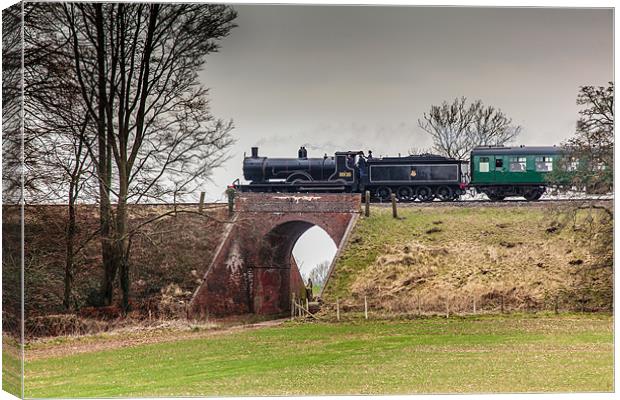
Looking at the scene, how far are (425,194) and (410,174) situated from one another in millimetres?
679

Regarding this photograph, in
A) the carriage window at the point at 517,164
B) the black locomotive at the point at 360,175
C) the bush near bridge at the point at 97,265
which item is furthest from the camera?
the carriage window at the point at 517,164

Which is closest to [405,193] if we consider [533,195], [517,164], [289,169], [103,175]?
[517,164]

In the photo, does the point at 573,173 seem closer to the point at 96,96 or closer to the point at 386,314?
the point at 386,314

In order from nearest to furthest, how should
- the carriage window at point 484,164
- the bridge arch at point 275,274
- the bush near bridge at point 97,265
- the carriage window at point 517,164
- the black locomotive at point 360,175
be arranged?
the bush near bridge at point 97,265, the black locomotive at point 360,175, the bridge arch at point 275,274, the carriage window at point 517,164, the carriage window at point 484,164

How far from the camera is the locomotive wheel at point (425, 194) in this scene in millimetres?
22359

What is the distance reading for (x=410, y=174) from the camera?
22109 millimetres

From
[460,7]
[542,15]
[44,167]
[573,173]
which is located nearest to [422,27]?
[460,7]

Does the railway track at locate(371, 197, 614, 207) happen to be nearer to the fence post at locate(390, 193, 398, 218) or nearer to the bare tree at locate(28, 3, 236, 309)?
the fence post at locate(390, 193, 398, 218)

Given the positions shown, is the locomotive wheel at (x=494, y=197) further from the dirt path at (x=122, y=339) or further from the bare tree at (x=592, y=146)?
the dirt path at (x=122, y=339)

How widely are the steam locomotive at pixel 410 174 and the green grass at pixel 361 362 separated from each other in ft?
9.40

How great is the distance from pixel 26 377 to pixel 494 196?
32.1 ft

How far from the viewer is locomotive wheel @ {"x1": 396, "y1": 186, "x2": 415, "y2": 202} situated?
22458 mm

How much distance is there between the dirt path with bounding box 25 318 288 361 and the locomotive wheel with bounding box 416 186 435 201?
4031 mm

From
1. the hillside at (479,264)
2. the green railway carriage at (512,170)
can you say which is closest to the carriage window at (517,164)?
the green railway carriage at (512,170)
